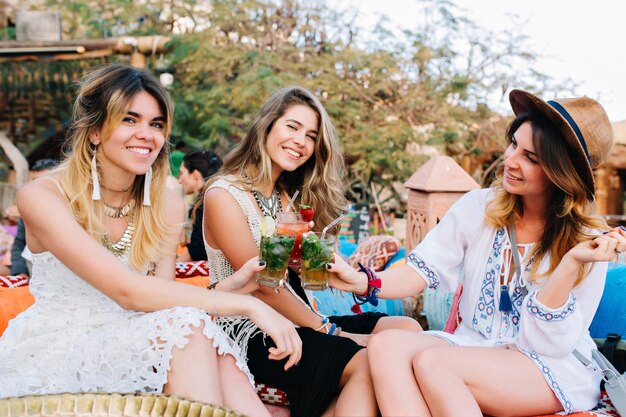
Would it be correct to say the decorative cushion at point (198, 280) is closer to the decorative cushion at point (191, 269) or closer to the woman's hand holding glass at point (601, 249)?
the decorative cushion at point (191, 269)

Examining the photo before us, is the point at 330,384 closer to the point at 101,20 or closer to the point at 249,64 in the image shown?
the point at 249,64

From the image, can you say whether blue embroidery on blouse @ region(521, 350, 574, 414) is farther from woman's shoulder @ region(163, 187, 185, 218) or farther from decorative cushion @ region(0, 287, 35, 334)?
decorative cushion @ region(0, 287, 35, 334)

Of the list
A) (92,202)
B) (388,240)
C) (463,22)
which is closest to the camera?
(92,202)

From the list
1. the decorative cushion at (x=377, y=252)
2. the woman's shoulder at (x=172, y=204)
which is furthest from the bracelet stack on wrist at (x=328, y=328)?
the decorative cushion at (x=377, y=252)

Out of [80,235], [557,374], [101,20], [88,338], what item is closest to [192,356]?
[88,338]

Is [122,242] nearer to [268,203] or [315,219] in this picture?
[268,203]

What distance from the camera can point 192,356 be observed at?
1.87 m

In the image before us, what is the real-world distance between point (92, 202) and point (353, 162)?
7508 millimetres

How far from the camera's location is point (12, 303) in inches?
123

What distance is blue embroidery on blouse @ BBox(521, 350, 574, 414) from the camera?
2109mm

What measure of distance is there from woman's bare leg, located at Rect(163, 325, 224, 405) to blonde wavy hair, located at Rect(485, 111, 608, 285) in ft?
3.88

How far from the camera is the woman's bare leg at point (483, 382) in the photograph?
1.98 meters

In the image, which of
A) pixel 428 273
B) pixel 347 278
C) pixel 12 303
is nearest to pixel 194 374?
pixel 347 278

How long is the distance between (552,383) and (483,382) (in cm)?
25
